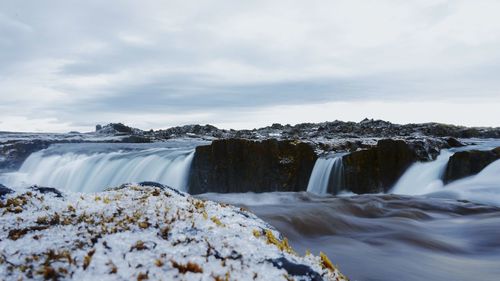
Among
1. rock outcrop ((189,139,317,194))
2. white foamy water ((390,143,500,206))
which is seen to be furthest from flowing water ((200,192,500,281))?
rock outcrop ((189,139,317,194))

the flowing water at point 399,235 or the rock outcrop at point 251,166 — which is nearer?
the flowing water at point 399,235

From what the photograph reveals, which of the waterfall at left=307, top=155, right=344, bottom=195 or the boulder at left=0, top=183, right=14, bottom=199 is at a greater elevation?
the boulder at left=0, top=183, right=14, bottom=199

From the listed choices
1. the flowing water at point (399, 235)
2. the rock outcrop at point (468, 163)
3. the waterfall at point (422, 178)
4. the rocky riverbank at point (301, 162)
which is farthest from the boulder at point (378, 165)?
the flowing water at point (399, 235)

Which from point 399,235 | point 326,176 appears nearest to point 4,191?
point 399,235

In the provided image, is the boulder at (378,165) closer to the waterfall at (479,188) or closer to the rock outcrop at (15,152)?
the waterfall at (479,188)

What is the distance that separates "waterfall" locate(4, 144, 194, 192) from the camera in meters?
17.0

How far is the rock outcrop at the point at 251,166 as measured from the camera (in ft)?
47.8

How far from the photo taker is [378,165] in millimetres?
13922

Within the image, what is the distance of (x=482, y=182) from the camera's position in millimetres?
11758

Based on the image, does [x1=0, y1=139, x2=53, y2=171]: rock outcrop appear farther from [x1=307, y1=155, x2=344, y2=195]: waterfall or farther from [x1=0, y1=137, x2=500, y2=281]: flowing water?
[x1=307, y1=155, x2=344, y2=195]: waterfall

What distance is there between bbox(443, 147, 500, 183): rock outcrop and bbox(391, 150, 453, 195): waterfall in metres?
0.32

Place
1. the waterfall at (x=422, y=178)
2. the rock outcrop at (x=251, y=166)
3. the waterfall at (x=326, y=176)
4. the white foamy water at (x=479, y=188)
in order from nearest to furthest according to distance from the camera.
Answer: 1. the white foamy water at (x=479, y=188)
2. the waterfall at (x=422, y=178)
3. the waterfall at (x=326, y=176)
4. the rock outcrop at (x=251, y=166)

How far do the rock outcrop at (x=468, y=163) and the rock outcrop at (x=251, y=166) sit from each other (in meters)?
4.18

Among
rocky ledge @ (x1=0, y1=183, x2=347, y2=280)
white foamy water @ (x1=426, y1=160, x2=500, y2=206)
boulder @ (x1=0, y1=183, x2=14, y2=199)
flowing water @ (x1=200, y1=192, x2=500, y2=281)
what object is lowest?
flowing water @ (x1=200, y1=192, x2=500, y2=281)
